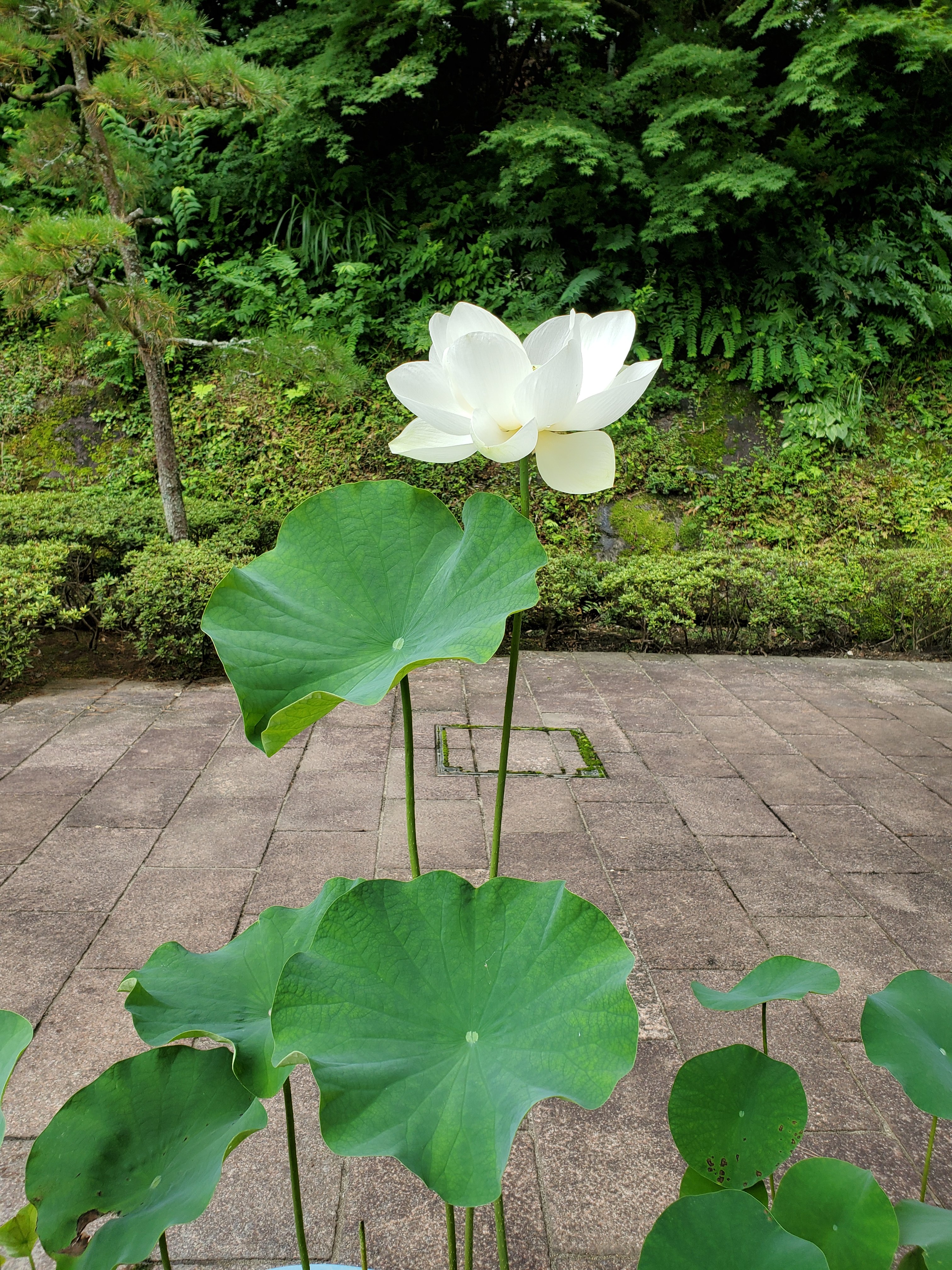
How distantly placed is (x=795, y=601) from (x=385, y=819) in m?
2.91

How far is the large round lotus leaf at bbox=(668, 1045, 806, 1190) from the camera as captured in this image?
694 millimetres

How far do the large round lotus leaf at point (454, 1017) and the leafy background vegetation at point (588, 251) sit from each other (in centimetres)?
485

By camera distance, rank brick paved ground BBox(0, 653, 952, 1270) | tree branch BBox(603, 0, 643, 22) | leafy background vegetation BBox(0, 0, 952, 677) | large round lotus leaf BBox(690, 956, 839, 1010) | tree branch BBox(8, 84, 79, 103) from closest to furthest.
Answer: large round lotus leaf BBox(690, 956, 839, 1010) < brick paved ground BBox(0, 653, 952, 1270) < tree branch BBox(8, 84, 79, 103) < leafy background vegetation BBox(0, 0, 952, 677) < tree branch BBox(603, 0, 643, 22)

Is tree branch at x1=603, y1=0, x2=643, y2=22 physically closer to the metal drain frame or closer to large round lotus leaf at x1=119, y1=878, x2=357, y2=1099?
the metal drain frame

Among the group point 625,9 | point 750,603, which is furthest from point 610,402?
point 625,9

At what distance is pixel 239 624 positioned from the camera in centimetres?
69

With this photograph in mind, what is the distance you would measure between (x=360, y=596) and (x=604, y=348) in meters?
0.28

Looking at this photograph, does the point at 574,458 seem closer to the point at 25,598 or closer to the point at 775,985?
the point at 775,985

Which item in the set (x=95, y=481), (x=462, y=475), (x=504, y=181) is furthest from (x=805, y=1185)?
(x=504, y=181)

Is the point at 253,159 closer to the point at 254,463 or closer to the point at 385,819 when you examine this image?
the point at 254,463

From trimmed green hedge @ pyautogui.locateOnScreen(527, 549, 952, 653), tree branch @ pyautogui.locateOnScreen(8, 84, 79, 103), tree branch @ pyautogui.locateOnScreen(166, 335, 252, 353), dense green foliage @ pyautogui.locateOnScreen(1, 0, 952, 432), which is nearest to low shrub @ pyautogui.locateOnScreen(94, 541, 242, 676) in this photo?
tree branch @ pyautogui.locateOnScreen(166, 335, 252, 353)

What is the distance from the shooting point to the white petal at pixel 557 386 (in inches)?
23.2

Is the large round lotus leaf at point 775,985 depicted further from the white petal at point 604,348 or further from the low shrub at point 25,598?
the low shrub at point 25,598

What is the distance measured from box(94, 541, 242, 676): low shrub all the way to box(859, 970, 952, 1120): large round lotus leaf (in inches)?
129
